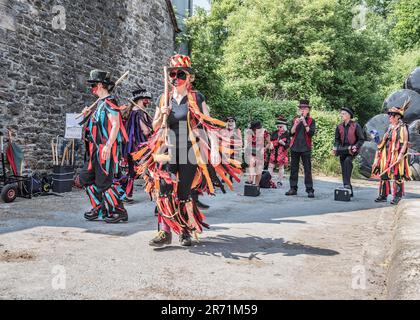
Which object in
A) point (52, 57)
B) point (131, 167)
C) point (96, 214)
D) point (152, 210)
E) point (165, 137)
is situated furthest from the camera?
point (52, 57)

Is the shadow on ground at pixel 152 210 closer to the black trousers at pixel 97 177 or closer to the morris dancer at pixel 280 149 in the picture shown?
the black trousers at pixel 97 177

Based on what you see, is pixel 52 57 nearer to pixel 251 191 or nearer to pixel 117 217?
pixel 251 191

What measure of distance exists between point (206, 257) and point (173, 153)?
1209mm

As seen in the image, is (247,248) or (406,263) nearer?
(406,263)

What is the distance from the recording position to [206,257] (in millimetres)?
4848

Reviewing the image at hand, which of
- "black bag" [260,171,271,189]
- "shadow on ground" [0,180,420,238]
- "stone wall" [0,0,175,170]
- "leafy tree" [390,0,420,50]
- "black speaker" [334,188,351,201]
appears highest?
"leafy tree" [390,0,420,50]

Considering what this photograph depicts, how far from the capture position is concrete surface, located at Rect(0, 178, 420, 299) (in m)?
3.75

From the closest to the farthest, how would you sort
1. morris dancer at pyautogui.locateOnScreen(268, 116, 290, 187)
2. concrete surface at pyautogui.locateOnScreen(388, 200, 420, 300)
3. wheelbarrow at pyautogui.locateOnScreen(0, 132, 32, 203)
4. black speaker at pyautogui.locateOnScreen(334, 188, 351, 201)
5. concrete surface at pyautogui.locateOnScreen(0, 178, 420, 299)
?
concrete surface at pyautogui.locateOnScreen(388, 200, 420, 300) < concrete surface at pyautogui.locateOnScreen(0, 178, 420, 299) < wheelbarrow at pyautogui.locateOnScreen(0, 132, 32, 203) < black speaker at pyautogui.locateOnScreen(334, 188, 351, 201) < morris dancer at pyautogui.locateOnScreen(268, 116, 290, 187)

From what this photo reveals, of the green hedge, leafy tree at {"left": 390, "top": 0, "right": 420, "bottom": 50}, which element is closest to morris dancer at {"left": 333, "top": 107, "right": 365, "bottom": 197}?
the green hedge

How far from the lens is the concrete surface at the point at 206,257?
12.3 feet

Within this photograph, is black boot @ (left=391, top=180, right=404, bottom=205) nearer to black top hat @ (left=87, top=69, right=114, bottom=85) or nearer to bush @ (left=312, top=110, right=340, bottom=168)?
black top hat @ (left=87, top=69, right=114, bottom=85)

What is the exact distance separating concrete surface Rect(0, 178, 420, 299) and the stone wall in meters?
3.02

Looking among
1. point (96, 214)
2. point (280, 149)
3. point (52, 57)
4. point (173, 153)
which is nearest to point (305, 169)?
point (280, 149)

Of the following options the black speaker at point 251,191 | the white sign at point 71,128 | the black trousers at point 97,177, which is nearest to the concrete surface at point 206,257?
the black trousers at point 97,177
